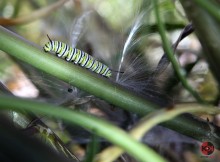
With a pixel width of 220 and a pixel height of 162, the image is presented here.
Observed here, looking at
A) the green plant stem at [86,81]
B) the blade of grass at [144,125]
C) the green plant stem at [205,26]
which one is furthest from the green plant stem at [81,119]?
the green plant stem at [205,26]

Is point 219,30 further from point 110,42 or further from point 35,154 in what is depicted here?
point 35,154

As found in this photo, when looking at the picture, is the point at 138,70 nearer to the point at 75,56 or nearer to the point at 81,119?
the point at 75,56

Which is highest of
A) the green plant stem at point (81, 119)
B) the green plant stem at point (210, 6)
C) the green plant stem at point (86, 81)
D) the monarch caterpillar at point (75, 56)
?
the green plant stem at point (210, 6)

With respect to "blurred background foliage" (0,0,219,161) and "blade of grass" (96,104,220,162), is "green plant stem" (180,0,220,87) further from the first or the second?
"blade of grass" (96,104,220,162)

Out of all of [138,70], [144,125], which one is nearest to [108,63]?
[138,70]

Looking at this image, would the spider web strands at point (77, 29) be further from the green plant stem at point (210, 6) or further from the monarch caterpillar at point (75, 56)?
the green plant stem at point (210, 6)

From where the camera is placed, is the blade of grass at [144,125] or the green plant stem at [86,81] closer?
the blade of grass at [144,125]

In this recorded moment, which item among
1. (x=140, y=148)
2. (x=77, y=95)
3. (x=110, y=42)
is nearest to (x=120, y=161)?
(x=77, y=95)
